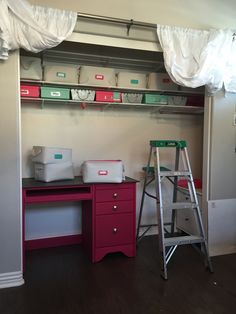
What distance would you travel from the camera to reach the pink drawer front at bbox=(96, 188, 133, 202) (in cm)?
273

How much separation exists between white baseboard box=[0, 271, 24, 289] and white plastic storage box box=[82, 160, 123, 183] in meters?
1.01

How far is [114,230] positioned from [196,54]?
1.93 metres

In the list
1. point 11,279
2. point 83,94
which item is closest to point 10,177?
point 11,279

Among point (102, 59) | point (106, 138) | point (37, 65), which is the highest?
point (102, 59)

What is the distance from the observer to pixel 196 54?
8.72ft

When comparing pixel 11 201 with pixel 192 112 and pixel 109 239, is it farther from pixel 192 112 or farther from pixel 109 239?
pixel 192 112

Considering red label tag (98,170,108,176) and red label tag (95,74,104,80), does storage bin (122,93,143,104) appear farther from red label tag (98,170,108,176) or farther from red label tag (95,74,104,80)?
red label tag (98,170,108,176)

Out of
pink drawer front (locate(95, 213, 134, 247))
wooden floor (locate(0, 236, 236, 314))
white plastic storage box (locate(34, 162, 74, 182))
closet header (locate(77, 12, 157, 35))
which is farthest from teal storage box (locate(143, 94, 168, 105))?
wooden floor (locate(0, 236, 236, 314))

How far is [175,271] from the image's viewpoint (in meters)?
2.60

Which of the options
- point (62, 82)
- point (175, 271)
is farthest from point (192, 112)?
point (175, 271)

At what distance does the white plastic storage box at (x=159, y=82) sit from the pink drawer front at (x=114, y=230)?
1431mm

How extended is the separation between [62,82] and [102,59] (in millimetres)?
687

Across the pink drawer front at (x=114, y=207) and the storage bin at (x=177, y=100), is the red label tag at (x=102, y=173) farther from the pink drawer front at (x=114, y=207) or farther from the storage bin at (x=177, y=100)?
the storage bin at (x=177, y=100)

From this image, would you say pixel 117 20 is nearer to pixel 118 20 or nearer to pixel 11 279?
pixel 118 20
